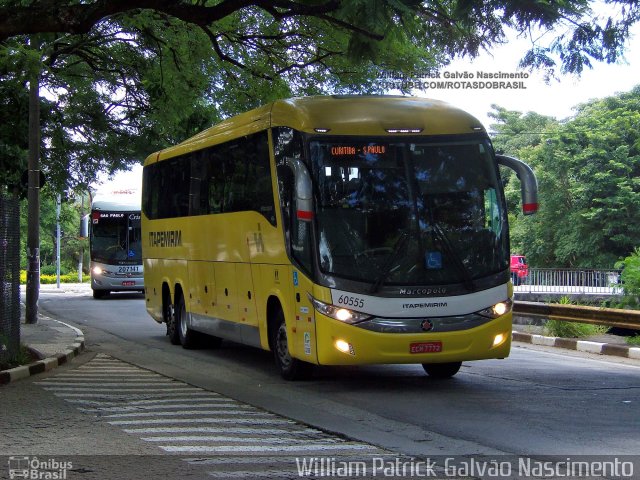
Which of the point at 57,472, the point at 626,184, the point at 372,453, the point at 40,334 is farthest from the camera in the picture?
the point at 626,184

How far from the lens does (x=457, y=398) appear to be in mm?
10461

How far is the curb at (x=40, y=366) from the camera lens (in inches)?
479

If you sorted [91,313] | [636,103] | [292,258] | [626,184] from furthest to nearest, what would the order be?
[636,103] → [626,184] → [91,313] → [292,258]

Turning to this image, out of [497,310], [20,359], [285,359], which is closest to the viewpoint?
[497,310]

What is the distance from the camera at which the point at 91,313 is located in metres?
26.9

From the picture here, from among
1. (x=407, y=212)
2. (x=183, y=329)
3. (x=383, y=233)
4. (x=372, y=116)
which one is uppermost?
(x=372, y=116)

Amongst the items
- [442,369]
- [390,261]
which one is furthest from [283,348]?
[390,261]

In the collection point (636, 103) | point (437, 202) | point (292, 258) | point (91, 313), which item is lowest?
point (91, 313)

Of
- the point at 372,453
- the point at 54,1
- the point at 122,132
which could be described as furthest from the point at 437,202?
the point at 122,132

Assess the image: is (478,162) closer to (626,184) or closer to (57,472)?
(57,472)

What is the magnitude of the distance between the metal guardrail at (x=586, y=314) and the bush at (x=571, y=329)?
0.15 metres

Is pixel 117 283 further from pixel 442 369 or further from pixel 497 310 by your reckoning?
pixel 497 310

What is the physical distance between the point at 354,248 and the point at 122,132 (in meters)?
18.1

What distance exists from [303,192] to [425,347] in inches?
94.5
